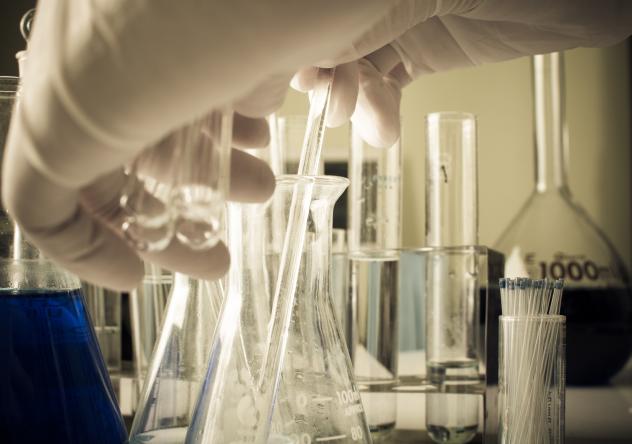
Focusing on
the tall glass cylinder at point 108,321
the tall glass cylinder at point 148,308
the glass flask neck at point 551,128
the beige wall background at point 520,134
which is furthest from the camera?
the beige wall background at point 520,134

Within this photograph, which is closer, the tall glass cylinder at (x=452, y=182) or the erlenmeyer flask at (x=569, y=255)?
the tall glass cylinder at (x=452, y=182)

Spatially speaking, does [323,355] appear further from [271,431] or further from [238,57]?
[238,57]

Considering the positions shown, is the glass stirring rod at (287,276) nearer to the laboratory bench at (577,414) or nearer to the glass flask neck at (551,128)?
the laboratory bench at (577,414)

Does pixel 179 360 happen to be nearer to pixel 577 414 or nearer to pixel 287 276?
pixel 287 276

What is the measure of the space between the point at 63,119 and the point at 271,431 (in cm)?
33

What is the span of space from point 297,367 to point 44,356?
0.20 m

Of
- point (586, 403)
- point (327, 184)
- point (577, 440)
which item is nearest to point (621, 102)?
point (586, 403)

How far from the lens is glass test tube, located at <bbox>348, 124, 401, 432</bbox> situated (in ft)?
3.01

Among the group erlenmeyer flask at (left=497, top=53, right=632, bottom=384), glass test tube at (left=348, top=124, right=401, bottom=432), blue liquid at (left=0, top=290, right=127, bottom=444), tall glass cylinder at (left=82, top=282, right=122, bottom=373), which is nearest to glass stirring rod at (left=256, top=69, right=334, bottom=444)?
blue liquid at (left=0, top=290, right=127, bottom=444)

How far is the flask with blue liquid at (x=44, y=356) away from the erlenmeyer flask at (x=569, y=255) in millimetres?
878

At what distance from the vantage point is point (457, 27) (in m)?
0.81

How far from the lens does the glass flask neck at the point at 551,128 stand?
4.69 feet

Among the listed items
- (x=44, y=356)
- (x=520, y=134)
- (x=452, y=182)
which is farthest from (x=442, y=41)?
(x=520, y=134)

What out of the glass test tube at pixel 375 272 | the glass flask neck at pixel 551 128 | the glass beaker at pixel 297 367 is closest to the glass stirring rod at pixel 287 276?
the glass beaker at pixel 297 367
